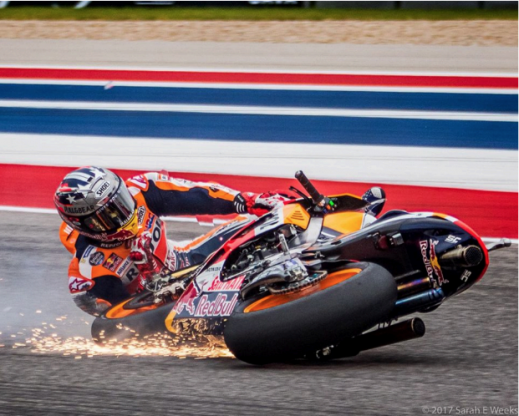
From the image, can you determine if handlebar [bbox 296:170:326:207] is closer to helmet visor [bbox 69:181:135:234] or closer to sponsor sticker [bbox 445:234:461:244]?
sponsor sticker [bbox 445:234:461:244]

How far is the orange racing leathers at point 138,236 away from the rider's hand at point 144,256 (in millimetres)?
44

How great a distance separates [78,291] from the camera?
502 centimetres

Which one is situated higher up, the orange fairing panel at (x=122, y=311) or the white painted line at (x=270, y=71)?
the orange fairing panel at (x=122, y=311)

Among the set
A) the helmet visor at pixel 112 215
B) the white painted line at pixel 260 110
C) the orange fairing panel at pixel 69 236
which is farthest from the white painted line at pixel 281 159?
the helmet visor at pixel 112 215

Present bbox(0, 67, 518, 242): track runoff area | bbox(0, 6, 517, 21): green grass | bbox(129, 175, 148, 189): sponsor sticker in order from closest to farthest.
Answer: bbox(129, 175, 148, 189): sponsor sticker
bbox(0, 67, 518, 242): track runoff area
bbox(0, 6, 517, 21): green grass

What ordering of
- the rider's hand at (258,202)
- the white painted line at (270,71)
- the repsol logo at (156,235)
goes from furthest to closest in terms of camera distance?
the white painted line at (270,71) < the repsol logo at (156,235) < the rider's hand at (258,202)

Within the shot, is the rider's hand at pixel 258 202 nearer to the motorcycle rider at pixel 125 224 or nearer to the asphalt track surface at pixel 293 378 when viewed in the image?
the motorcycle rider at pixel 125 224

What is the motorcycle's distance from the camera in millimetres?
4094

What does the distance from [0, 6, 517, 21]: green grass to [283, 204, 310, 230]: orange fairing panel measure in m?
11.5

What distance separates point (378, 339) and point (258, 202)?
1.07 m

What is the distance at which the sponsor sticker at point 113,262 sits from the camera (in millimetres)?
4984

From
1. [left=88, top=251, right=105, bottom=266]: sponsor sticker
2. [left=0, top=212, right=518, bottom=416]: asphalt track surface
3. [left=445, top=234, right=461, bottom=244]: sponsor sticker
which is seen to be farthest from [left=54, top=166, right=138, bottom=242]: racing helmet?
[left=445, top=234, right=461, bottom=244]: sponsor sticker

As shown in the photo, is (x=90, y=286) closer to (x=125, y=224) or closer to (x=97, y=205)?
(x=125, y=224)

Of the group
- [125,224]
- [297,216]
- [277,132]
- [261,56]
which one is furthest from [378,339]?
[261,56]
